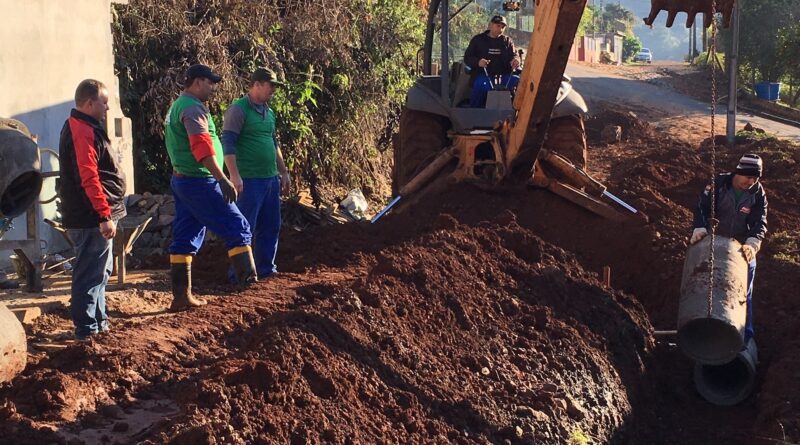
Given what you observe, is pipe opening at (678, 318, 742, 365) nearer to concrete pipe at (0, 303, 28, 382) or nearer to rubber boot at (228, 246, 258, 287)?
rubber boot at (228, 246, 258, 287)

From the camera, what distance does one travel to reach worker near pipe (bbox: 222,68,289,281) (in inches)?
290

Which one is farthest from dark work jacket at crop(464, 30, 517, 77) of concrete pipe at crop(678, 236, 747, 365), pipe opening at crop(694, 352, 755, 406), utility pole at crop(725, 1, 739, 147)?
utility pole at crop(725, 1, 739, 147)

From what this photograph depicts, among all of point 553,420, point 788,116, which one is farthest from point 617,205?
point 788,116

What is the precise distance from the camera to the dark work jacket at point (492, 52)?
10.3m

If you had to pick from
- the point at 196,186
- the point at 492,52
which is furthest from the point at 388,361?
the point at 492,52

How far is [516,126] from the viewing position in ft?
29.0

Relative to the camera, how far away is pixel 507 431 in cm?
574

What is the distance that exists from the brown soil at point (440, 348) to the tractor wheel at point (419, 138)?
0.98 meters

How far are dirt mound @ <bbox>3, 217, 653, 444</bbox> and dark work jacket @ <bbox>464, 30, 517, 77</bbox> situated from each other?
8.07ft

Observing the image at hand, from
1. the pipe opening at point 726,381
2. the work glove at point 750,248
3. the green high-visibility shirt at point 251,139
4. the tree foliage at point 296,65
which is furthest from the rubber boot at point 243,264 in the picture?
the tree foliage at point 296,65

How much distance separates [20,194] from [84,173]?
3.78 feet

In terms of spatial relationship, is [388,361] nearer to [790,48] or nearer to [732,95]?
[732,95]

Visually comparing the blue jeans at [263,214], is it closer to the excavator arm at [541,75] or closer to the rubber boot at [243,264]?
the rubber boot at [243,264]

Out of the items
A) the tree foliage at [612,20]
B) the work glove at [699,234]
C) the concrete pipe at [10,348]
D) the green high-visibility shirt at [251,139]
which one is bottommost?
the concrete pipe at [10,348]
